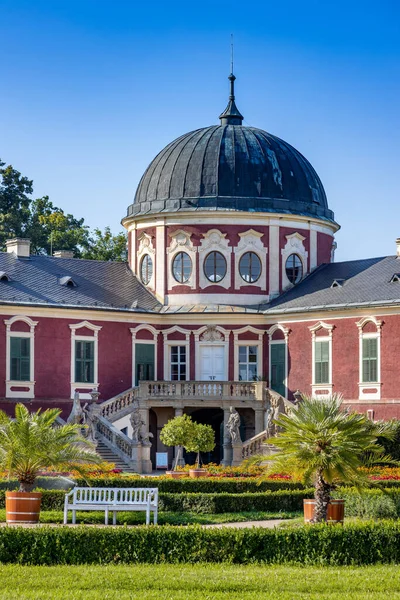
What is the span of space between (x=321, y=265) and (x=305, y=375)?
610cm

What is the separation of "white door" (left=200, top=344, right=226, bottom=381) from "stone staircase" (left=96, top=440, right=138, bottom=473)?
22.7ft

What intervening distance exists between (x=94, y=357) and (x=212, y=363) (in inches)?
189

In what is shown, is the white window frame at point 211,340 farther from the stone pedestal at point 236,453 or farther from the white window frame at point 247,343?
the stone pedestal at point 236,453

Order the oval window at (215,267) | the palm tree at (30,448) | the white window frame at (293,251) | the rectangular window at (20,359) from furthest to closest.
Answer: the white window frame at (293,251)
the oval window at (215,267)
the rectangular window at (20,359)
the palm tree at (30,448)

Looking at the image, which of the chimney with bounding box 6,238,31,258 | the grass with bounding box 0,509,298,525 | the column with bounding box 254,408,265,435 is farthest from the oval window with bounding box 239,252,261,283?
the grass with bounding box 0,509,298,525

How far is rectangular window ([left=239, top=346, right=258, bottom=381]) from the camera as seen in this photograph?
4775 cm

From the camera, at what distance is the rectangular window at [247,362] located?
47.8 meters

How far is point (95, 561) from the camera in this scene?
1809cm

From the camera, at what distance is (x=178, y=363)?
158ft

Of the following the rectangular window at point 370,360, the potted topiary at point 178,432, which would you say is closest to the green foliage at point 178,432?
the potted topiary at point 178,432

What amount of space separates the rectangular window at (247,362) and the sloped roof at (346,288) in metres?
1.72

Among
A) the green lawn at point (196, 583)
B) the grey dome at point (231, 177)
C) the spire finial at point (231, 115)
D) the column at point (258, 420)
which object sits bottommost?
the green lawn at point (196, 583)

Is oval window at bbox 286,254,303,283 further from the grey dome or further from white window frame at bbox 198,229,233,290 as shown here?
white window frame at bbox 198,229,233,290

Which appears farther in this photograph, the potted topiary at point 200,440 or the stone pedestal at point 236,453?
the stone pedestal at point 236,453
